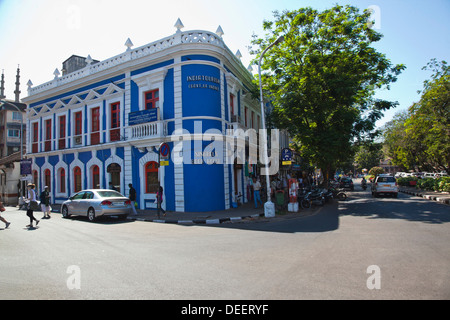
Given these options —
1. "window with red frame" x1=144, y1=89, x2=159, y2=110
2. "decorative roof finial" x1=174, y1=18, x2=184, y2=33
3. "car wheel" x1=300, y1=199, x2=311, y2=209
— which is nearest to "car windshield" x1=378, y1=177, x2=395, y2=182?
"car wheel" x1=300, y1=199, x2=311, y2=209

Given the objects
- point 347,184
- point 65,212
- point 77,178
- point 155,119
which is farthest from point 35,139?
point 347,184

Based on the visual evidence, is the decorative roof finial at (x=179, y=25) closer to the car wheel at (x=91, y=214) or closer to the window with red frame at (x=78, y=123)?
the window with red frame at (x=78, y=123)

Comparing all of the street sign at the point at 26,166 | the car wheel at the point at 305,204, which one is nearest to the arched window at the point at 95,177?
the street sign at the point at 26,166

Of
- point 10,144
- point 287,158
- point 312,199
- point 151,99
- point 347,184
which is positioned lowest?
point 347,184

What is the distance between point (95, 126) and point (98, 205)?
9.46 m

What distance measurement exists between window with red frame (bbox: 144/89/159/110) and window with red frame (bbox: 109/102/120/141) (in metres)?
2.75

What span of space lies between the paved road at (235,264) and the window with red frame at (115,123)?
9880 mm

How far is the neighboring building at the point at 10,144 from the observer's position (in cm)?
2933

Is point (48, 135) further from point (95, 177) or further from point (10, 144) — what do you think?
point (10, 144)

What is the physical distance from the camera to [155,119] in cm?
1591

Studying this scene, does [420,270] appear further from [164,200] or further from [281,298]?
[164,200]

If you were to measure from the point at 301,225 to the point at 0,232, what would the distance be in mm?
11473

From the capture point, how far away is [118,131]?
18109 mm
